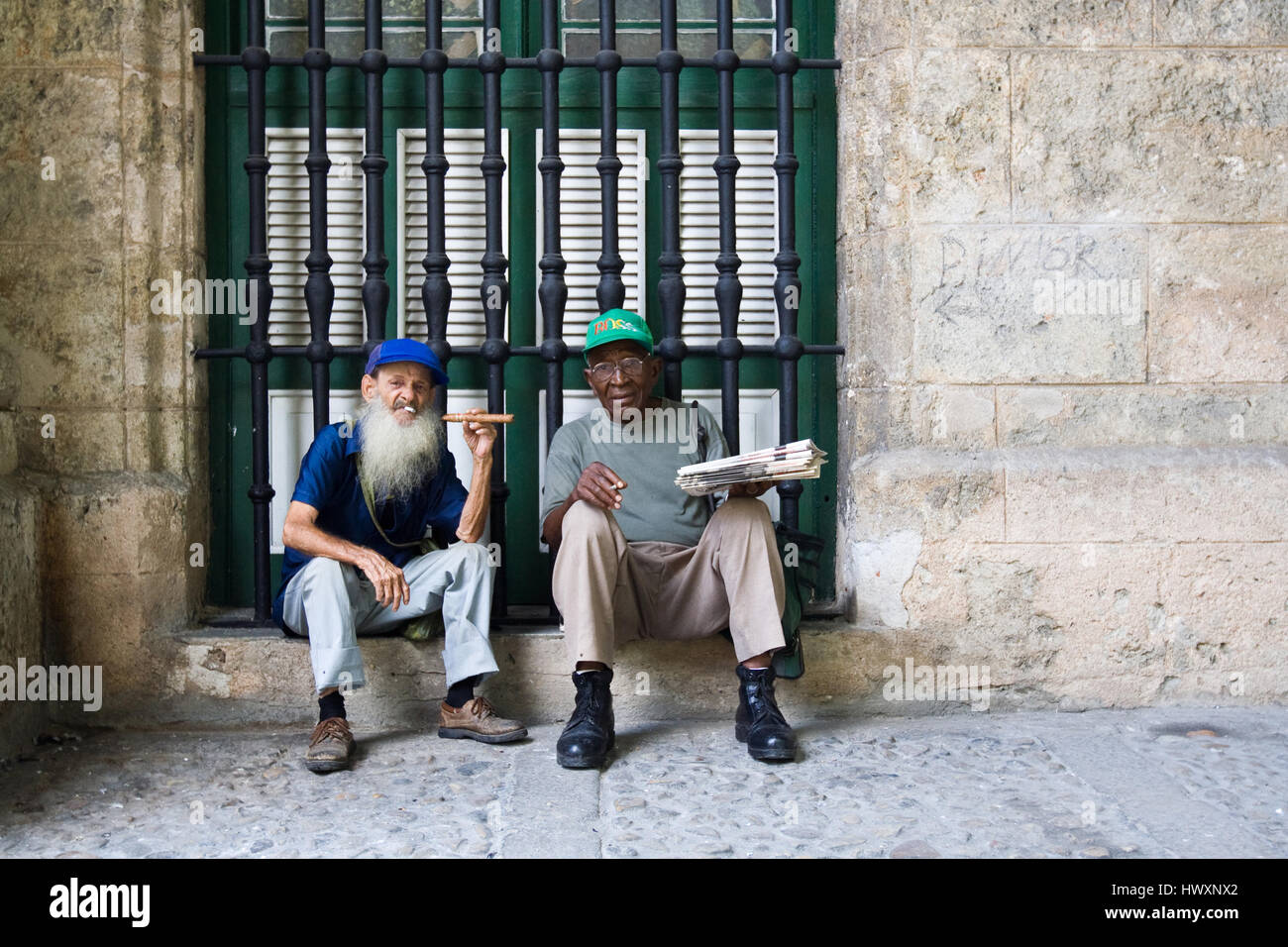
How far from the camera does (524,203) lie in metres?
4.30

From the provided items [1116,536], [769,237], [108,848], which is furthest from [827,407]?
[108,848]

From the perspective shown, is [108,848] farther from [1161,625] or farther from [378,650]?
[1161,625]

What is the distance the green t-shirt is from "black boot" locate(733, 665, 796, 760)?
0.49 m

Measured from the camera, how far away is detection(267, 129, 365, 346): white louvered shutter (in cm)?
420

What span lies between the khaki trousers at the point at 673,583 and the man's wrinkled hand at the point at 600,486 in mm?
51

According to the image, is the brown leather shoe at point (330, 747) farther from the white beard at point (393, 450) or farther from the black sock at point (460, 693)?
the white beard at point (393, 450)

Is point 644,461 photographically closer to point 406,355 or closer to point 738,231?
point 406,355

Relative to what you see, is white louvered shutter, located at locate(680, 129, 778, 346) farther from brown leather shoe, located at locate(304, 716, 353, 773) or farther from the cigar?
brown leather shoe, located at locate(304, 716, 353, 773)

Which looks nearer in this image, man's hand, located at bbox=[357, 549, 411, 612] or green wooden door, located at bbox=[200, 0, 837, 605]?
man's hand, located at bbox=[357, 549, 411, 612]

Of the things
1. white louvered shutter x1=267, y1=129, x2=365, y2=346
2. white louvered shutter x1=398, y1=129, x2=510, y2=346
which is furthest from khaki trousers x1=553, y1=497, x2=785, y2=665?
white louvered shutter x1=267, y1=129, x2=365, y2=346

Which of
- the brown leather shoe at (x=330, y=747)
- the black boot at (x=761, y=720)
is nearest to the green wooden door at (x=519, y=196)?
the black boot at (x=761, y=720)

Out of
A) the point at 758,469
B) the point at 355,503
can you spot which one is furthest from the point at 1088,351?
the point at 355,503

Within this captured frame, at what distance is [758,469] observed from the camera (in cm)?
322

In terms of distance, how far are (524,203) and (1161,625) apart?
2550mm
